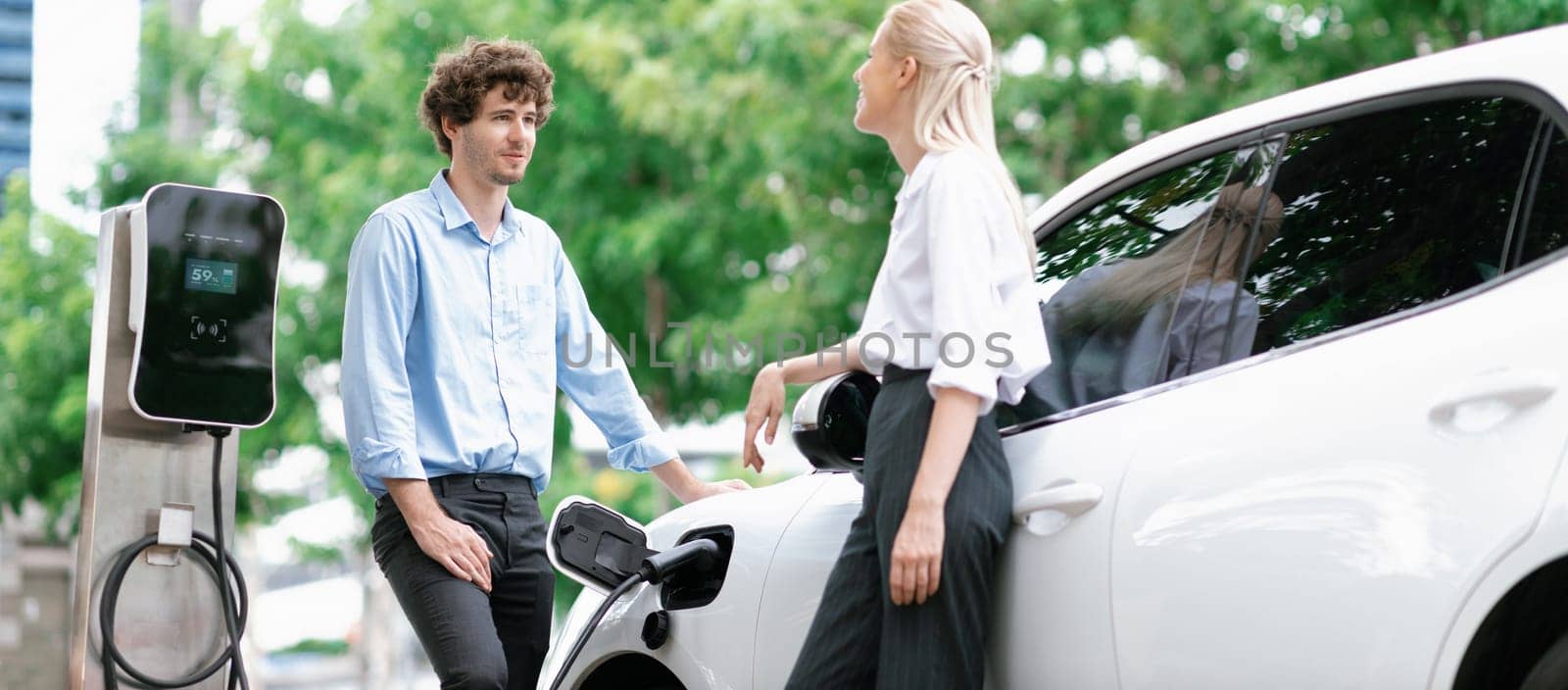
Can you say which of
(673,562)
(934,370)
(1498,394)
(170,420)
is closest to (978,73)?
(934,370)

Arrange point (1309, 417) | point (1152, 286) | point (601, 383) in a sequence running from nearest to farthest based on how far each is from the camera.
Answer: point (1309, 417), point (1152, 286), point (601, 383)

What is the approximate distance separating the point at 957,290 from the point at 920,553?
38cm

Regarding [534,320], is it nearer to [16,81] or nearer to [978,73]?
[978,73]

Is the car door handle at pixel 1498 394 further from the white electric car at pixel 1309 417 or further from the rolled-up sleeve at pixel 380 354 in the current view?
the rolled-up sleeve at pixel 380 354

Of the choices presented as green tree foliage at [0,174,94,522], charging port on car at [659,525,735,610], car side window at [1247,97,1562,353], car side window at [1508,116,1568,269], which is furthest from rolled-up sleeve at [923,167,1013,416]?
green tree foliage at [0,174,94,522]

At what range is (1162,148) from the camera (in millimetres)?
2846

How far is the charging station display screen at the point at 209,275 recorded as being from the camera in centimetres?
408

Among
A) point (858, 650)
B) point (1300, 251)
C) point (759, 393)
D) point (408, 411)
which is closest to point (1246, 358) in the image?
point (1300, 251)

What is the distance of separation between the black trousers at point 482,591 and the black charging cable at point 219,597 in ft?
2.97

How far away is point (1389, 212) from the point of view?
95.0 inches

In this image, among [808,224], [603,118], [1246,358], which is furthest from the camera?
[603,118]

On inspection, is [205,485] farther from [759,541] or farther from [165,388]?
[759,541]

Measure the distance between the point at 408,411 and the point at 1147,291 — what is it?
1.42 m

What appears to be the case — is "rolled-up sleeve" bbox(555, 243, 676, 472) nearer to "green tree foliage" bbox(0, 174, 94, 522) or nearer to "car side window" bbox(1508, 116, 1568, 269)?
"car side window" bbox(1508, 116, 1568, 269)
